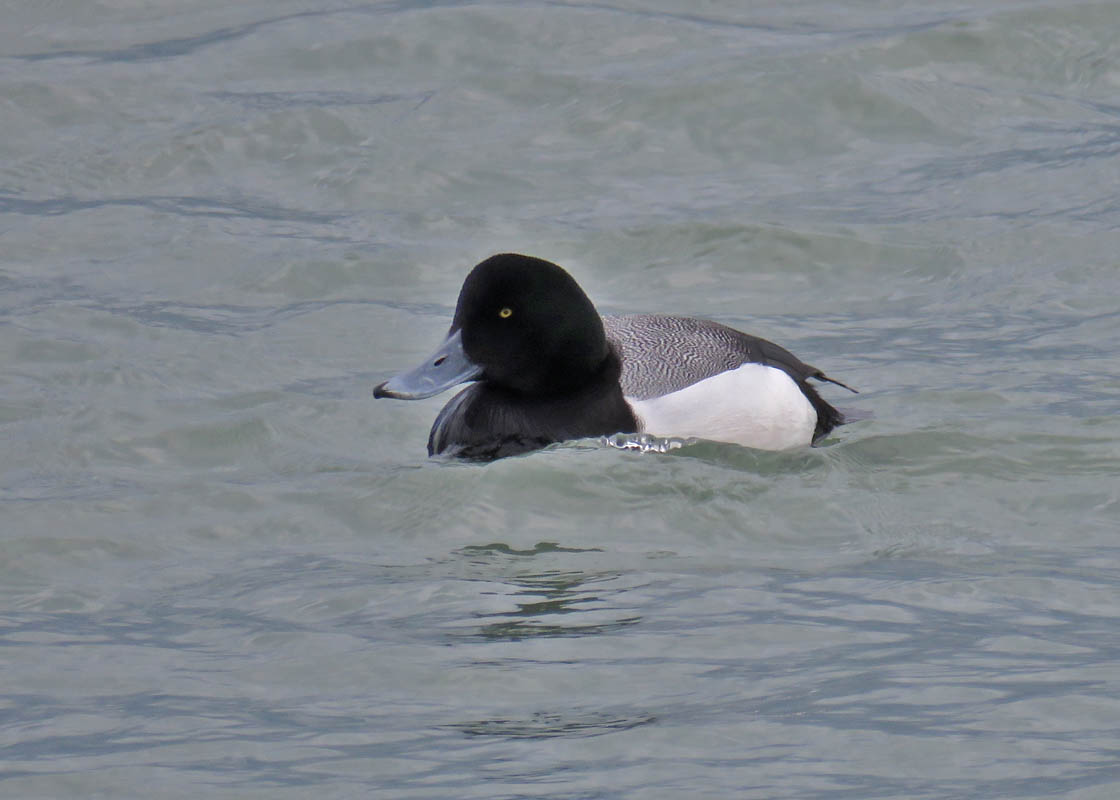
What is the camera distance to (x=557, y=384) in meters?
7.43

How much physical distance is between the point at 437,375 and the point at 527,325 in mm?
393

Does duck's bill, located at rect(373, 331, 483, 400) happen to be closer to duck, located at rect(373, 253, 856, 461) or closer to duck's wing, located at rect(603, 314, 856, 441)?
duck, located at rect(373, 253, 856, 461)

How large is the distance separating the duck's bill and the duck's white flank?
0.64m

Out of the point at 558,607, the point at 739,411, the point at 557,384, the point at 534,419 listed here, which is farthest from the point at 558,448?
the point at 558,607

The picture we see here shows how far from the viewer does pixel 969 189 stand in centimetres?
1063

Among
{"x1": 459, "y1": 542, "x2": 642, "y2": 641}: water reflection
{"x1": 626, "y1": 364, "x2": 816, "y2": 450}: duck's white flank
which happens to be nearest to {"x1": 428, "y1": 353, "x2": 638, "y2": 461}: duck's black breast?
{"x1": 626, "y1": 364, "x2": 816, "y2": 450}: duck's white flank

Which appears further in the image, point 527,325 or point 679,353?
point 679,353

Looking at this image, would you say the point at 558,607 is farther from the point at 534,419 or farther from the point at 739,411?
the point at 739,411

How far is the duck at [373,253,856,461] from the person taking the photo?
732 cm

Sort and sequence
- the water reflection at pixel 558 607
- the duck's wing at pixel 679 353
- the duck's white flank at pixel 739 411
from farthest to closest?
1. the duck's wing at pixel 679 353
2. the duck's white flank at pixel 739 411
3. the water reflection at pixel 558 607

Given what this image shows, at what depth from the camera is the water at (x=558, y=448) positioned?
4.79m

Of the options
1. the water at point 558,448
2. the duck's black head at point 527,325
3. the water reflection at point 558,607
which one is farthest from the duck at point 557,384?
the water reflection at point 558,607

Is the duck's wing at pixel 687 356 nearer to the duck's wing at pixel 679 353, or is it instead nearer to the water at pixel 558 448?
the duck's wing at pixel 679 353

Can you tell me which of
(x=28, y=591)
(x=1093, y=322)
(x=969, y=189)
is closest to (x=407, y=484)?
(x=28, y=591)
